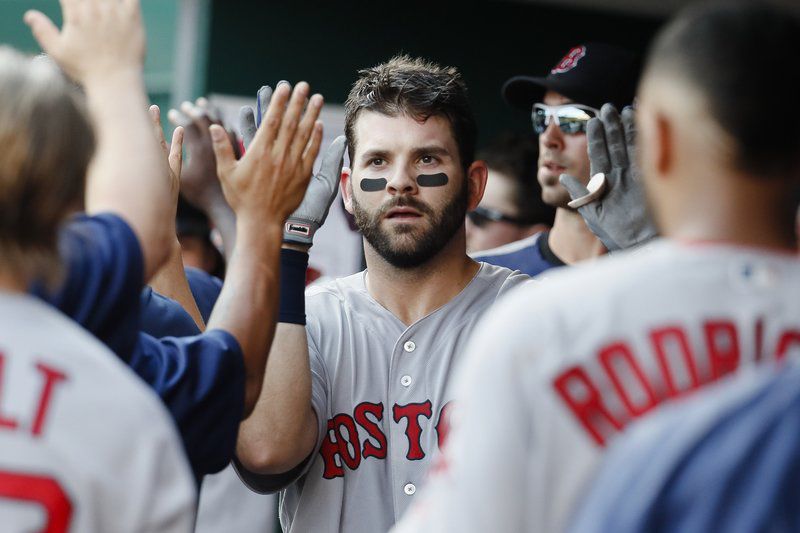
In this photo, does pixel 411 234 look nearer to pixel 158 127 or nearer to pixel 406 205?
pixel 406 205

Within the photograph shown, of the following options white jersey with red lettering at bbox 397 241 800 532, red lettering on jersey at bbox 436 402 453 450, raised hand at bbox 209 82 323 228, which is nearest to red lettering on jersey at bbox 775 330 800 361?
white jersey with red lettering at bbox 397 241 800 532

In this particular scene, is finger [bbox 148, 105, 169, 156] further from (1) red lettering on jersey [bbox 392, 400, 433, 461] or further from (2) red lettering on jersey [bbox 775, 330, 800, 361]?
(2) red lettering on jersey [bbox 775, 330, 800, 361]

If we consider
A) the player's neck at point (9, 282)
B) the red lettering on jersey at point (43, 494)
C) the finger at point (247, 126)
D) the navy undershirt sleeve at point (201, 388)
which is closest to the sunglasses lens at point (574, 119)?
the finger at point (247, 126)

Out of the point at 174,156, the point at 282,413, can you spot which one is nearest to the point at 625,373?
the point at 282,413

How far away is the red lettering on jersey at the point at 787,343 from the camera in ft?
4.83

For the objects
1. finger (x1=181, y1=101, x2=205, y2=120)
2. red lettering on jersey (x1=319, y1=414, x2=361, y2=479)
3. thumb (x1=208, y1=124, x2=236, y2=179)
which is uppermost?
finger (x1=181, y1=101, x2=205, y2=120)

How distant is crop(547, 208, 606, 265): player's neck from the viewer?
4.07m

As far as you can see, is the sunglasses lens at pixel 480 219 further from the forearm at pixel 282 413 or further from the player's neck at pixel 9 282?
the player's neck at pixel 9 282

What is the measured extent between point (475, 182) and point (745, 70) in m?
1.88

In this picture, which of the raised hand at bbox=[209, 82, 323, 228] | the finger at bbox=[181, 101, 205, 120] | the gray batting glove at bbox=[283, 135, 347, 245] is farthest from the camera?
the gray batting glove at bbox=[283, 135, 347, 245]

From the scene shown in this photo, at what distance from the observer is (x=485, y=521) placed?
1.40 m

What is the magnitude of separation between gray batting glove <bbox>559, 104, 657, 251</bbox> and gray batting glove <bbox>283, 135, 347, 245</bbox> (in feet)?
2.52

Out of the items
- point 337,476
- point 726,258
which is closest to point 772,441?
point 726,258

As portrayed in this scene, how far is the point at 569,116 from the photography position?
4164 mm
